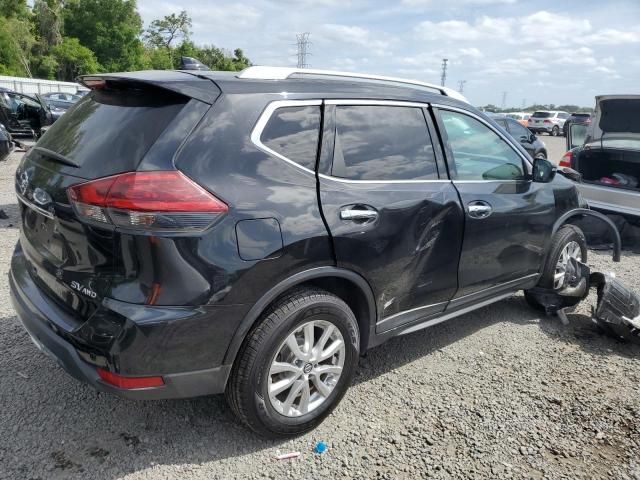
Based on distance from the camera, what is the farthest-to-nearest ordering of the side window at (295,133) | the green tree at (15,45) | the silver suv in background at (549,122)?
the green tree at (15,45)
the silver suv in background at (549,122)
the side window at (295,133)

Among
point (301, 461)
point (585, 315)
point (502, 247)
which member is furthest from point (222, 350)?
point (585, 315)

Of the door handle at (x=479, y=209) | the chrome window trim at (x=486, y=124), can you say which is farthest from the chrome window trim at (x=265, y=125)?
the door handle at (x=479, y=209)

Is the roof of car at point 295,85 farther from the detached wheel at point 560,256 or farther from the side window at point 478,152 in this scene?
the detached wheel at point 560,256

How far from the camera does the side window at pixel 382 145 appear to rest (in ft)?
9.01

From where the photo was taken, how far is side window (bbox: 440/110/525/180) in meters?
3.39

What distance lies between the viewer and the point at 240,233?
2.22 metres

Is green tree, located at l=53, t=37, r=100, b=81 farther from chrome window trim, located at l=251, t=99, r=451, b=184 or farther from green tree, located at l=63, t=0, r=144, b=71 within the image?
chrome window trim, located at l=251, t=99, r=451, b=184

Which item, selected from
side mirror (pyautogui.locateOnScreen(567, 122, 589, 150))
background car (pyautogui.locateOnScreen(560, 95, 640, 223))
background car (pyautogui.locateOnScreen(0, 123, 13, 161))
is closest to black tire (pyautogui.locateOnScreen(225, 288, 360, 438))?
background car (pyautogui.locateOnScreen(560, 95, 640, 223))

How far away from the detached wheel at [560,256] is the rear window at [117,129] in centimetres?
328

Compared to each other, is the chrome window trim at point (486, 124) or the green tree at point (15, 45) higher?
the green tree at point (15, 45)

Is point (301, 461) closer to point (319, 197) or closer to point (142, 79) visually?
point (319, 197)

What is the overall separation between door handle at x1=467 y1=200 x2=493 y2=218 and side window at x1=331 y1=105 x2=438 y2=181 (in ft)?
1.17

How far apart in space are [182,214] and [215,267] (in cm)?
26

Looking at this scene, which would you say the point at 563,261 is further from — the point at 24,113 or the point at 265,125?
the point at 24,113
